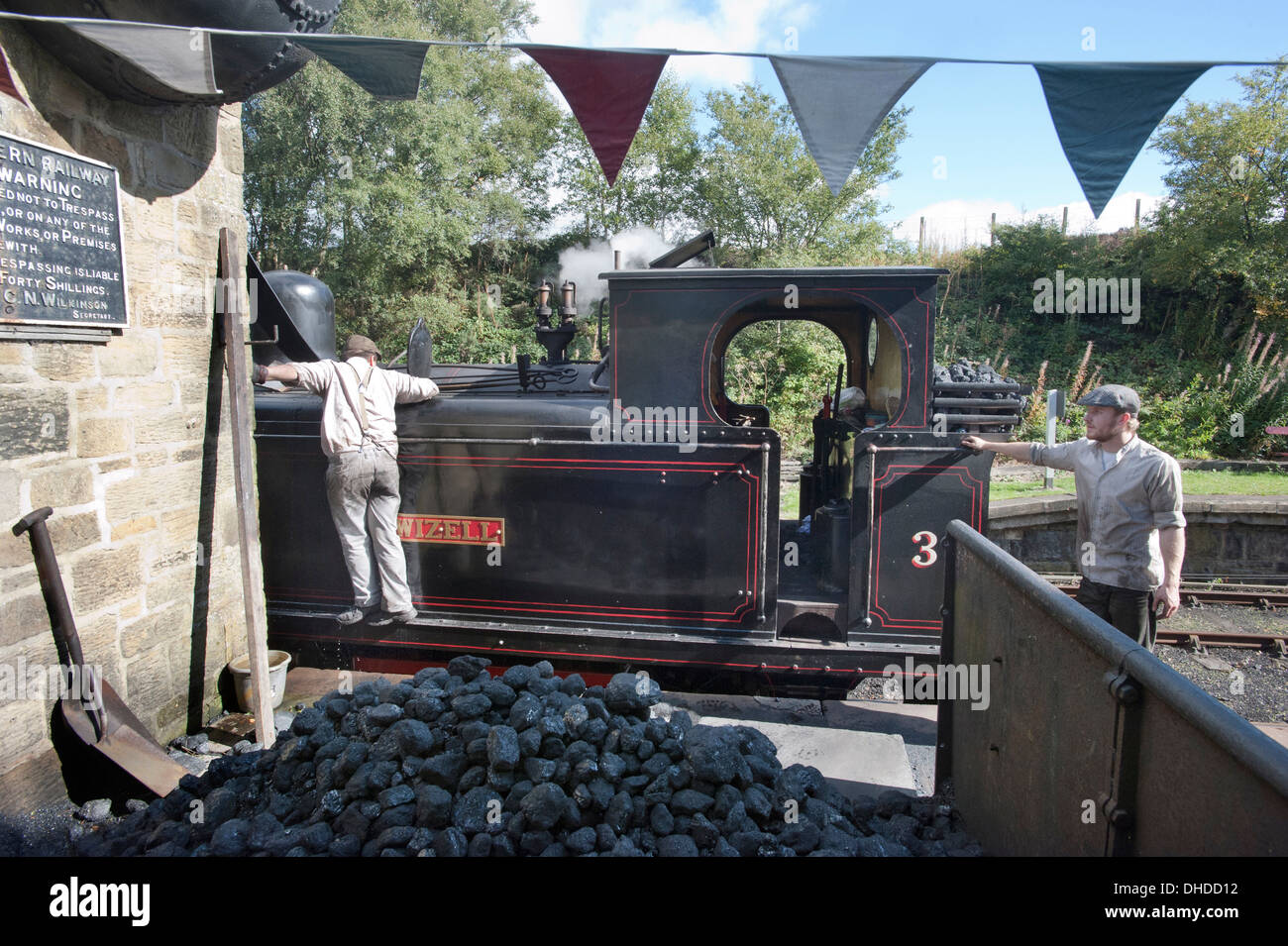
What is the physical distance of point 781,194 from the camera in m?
16.5

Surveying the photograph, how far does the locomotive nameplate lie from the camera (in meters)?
4.30

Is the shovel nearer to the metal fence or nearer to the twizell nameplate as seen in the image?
the twizell nameplate

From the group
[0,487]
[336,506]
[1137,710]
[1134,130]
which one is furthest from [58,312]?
[1134,130]

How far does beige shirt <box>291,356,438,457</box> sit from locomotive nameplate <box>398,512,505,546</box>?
48 centimetres

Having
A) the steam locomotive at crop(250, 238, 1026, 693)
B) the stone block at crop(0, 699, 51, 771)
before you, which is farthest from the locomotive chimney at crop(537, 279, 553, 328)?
the stone block at crop(0, 699, 51, 771)

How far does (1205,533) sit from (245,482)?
28.9 ft

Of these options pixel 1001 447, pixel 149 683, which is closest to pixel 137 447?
pixel 149 683

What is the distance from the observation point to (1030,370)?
15.8 m

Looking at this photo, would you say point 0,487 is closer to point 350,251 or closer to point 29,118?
point 29,118
